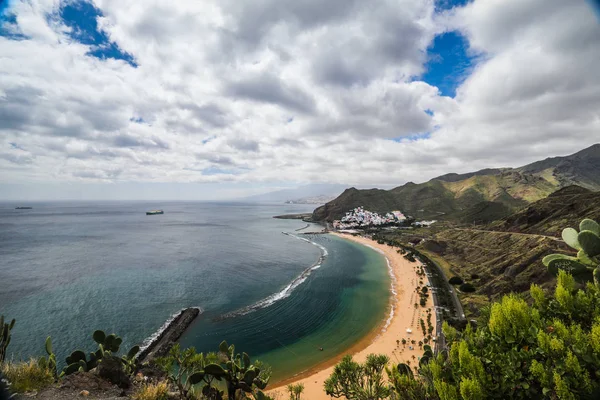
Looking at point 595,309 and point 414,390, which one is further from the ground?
point 595,309

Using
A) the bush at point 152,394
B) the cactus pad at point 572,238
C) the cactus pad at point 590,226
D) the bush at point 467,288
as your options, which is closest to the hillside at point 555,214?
the bush at point 467,288

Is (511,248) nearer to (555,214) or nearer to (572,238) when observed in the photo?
(555,214)

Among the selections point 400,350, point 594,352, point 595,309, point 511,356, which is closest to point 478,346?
point 511,356

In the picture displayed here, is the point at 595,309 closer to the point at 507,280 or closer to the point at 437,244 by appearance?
the point at 507,280

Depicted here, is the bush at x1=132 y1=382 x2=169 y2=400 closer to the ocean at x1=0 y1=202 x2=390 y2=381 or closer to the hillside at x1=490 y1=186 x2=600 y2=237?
the ocean at x1=0 y1=202 x2=390 y2=381

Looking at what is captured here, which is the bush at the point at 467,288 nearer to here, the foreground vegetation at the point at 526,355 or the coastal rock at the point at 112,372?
the foreground vegetation at the point at 526,355

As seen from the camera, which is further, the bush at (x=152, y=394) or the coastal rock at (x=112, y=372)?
the coastal rock at (x=112, y=372)

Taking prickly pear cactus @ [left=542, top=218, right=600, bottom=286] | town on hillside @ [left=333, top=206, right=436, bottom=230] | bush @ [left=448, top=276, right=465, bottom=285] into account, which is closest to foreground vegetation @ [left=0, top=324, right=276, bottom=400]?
prickly pear cactus @ [left=542, top=218, right=600, bottom=286]
